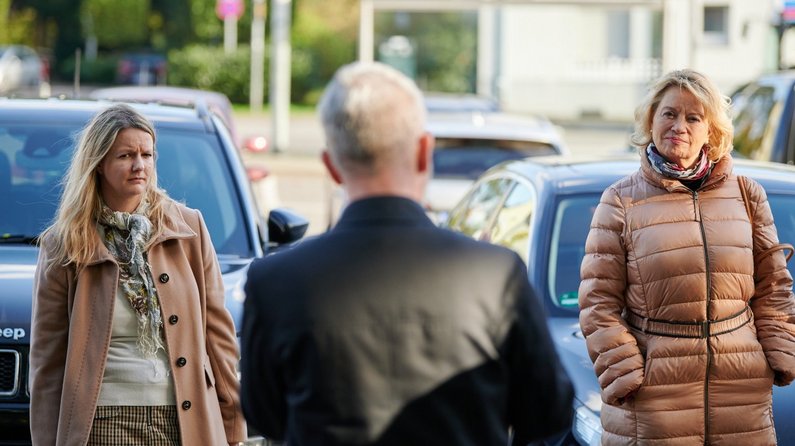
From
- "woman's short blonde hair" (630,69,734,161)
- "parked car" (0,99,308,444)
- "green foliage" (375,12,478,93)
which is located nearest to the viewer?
"woman's short blonde hair" (630,69,734,161)

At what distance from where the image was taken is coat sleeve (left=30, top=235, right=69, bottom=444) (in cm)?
402

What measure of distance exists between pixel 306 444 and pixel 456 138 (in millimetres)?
8201

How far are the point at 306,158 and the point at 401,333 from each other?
22.8 meters

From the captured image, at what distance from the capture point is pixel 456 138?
10750 millimetres

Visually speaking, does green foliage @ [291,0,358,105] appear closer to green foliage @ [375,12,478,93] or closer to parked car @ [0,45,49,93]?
green foliage @ [375,12,478,93]

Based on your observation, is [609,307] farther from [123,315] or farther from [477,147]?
[477,147]

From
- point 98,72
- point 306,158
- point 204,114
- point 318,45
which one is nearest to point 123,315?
point 204,114

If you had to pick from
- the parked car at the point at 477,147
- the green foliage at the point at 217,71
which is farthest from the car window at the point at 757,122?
the green foliage at the point at 217,71

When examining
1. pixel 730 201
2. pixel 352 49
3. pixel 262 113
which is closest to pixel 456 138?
pixel 730 201

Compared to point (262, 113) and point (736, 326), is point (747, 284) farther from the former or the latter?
point (262, 113)

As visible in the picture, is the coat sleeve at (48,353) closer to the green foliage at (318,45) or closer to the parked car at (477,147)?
the parked car at (477,147)

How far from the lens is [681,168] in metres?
4.36

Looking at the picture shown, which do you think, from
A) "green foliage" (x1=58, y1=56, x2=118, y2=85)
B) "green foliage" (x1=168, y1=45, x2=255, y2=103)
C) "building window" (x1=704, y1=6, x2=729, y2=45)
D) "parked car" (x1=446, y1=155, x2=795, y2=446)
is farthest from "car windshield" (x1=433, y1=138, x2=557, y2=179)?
"green foliage" (x1=58, y1=56, x2=118, y2=85)

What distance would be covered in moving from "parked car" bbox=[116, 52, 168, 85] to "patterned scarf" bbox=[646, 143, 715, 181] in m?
45.4
